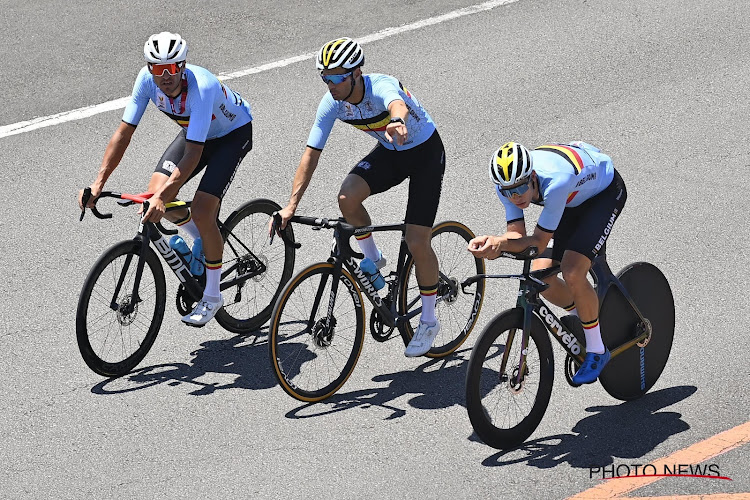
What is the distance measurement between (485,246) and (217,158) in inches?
99.6

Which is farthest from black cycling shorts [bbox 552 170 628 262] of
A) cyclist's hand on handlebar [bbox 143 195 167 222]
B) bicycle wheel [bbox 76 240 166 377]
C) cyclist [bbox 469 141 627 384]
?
bicycle wheel [bbox 76 240 166 377]

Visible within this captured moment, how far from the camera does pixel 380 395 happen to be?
24.3 feet

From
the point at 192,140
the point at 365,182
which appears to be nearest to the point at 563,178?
the point at 365,182

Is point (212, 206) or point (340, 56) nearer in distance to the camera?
point (340, 56)

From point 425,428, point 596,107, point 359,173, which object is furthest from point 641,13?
point 425,428

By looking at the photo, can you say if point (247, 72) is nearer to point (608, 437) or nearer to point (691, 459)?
point (608, 437)

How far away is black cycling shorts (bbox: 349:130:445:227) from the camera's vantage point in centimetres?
738

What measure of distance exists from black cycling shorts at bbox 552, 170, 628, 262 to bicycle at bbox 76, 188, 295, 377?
2.40 meters

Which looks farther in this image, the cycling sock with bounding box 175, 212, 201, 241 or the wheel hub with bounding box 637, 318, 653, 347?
the cycling sock with bounding box 175, 212, 201, 241

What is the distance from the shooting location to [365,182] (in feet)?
24.4

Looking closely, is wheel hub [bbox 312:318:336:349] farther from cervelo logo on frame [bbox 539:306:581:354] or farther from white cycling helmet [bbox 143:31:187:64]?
white cycling helmet [bbox 143:31:187:64]

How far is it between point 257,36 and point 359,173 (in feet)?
19.8

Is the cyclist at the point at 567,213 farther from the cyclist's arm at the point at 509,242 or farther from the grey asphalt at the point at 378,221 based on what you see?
the grey asphalt at the point at 378,221

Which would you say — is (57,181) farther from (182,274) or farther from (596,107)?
(596,107)
